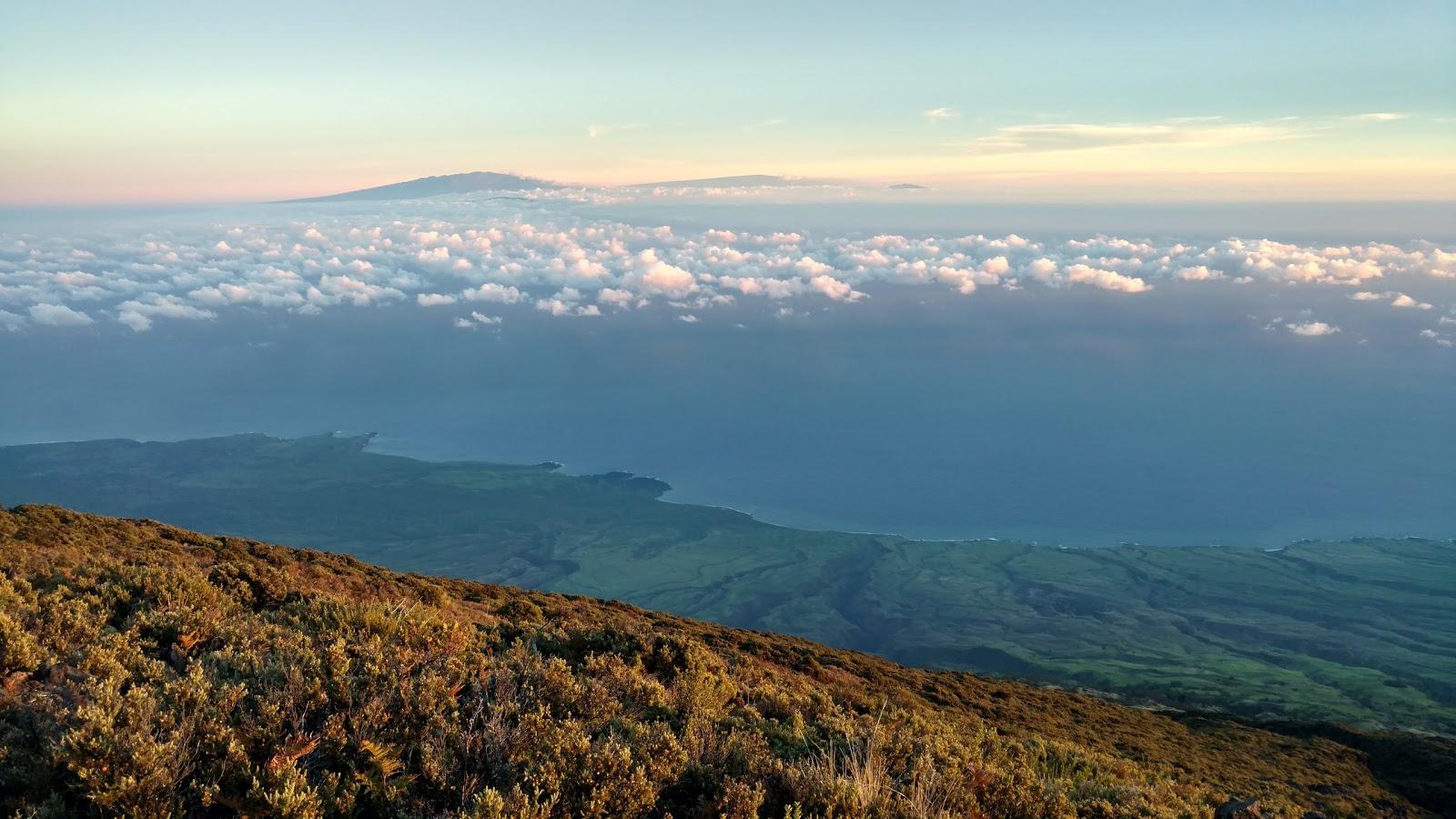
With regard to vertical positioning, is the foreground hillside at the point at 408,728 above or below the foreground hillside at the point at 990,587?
above

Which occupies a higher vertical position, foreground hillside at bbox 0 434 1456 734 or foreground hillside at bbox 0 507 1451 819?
foreground hillside at bbox 0 507 1451 819

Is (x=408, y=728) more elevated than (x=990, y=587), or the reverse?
(x=408, y=728)

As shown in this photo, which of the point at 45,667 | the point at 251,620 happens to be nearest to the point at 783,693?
the point at 251,620

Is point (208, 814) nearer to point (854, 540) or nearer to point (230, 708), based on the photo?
point (230, 708)

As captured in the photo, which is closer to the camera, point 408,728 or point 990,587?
point 408,728
